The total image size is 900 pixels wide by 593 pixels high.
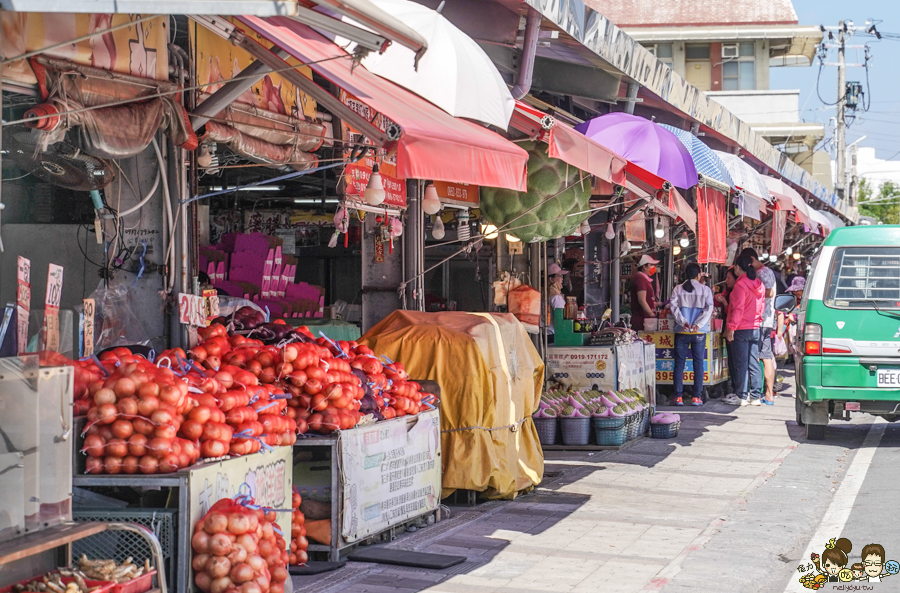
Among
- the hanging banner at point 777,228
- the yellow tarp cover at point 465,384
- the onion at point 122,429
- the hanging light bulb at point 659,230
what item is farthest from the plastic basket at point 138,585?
the hanging banner at point 777,228

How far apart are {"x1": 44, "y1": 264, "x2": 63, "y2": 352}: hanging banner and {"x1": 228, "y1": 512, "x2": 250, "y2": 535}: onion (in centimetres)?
133

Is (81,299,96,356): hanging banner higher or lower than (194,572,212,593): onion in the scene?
higher

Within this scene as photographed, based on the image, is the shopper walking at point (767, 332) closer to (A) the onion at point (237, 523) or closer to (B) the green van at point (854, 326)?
(B) the green van at point (854, 326)

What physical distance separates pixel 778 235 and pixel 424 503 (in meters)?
13.1

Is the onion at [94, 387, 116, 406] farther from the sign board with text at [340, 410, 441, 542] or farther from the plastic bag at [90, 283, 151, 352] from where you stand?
the sign board with text at [340, 410, 441, 542]

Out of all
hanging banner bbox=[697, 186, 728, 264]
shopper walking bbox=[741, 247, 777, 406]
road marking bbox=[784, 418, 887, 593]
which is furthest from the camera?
shopper walking bbox=[741, 247, 777, 406]

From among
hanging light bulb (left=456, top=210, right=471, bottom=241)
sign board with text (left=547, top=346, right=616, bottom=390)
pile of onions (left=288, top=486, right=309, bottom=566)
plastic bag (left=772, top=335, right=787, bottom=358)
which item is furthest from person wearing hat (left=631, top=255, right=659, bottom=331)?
pile of onions (left=288, top=486, right=309, bottom=566)

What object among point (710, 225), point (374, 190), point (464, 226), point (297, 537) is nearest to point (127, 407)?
point (297, 537)

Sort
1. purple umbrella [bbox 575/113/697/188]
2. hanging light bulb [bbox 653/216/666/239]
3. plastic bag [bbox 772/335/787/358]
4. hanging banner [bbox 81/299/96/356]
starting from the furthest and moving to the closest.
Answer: plastic bag [bbox 772/335/787/358], hanging light bulb [bbox 653/216/666/239], purple umbrella [bbox 575/113/697/188], hanging banner [bbox 81/299/96/356]

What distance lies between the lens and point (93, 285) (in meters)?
7.45

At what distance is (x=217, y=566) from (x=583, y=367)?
7.94 m

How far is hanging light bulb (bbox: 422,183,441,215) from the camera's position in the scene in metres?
9.48

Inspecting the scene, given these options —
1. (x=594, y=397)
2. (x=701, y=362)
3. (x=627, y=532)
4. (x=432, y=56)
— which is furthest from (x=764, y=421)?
(x=432, y=56)

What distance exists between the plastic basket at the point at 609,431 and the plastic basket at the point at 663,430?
110cm
